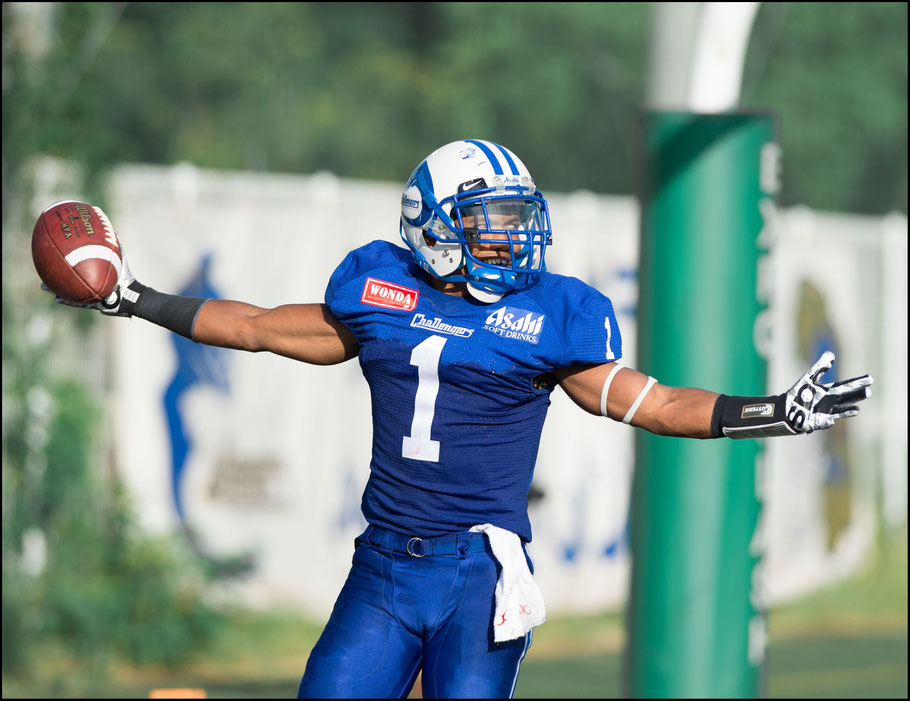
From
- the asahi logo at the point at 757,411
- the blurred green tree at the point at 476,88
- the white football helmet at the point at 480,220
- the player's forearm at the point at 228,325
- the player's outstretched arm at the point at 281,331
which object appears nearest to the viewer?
the asahi logo at the point at 757,411

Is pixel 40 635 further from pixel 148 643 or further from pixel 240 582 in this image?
pixel 240 582

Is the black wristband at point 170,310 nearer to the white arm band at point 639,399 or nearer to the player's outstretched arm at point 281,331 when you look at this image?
the player's outstretched arm at point 281,331

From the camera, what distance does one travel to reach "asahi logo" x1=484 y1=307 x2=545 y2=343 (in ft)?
11.5

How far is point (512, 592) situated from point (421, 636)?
0.29 meters

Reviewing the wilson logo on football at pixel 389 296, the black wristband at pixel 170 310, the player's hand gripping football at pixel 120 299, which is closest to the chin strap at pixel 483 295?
the wilson logo on football at pixel 389 296

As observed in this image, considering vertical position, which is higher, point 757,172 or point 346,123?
point 346,123

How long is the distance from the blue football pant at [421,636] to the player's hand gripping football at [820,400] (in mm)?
889

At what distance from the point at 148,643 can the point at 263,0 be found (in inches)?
394

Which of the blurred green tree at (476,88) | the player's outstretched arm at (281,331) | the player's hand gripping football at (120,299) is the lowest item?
the player's outstretched arm at (281,331)

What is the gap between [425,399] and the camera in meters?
3.55

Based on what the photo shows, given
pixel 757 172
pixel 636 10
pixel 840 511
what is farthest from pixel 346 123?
pixel 757 172

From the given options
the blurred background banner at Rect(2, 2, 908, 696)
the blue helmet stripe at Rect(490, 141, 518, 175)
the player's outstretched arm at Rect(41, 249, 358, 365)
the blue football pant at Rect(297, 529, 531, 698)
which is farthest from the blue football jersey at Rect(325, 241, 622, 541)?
the blurred background banner at Rect(2, 2, 908, 696)

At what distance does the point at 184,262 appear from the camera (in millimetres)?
7773

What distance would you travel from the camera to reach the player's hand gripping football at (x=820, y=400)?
11.1 ft
